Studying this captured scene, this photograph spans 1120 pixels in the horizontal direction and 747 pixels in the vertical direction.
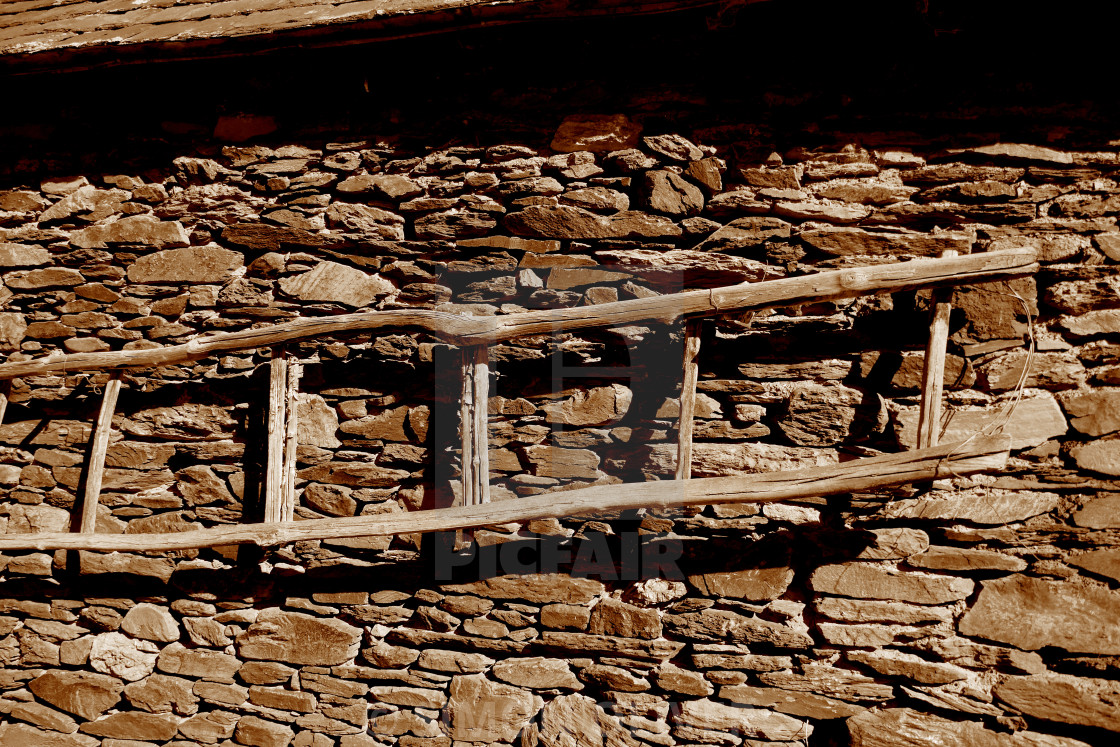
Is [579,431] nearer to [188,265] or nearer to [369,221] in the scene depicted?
[369,221]

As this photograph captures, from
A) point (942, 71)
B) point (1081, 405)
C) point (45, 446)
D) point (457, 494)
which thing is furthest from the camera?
point (45, 446)

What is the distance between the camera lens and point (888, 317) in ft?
6.76

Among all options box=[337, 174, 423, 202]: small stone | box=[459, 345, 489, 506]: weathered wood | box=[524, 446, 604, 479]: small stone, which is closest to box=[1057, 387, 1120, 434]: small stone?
box=[524, 446, 604, 479]: small stone

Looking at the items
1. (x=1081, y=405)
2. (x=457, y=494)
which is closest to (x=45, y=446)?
(x=457, y=494)

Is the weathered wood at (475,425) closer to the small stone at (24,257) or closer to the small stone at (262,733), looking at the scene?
the small stone at (262,733)

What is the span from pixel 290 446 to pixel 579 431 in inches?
44.4

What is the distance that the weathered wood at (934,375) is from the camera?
183cm

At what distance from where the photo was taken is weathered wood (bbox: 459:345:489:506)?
6.78ft

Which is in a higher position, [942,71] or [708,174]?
[942,71]

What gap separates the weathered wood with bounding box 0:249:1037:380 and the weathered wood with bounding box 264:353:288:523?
12cm

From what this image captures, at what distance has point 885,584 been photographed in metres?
2.00

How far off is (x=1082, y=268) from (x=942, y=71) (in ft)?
2.73

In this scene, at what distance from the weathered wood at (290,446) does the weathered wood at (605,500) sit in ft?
0.35

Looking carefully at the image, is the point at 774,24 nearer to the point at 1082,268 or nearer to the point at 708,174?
the point at 708,174
